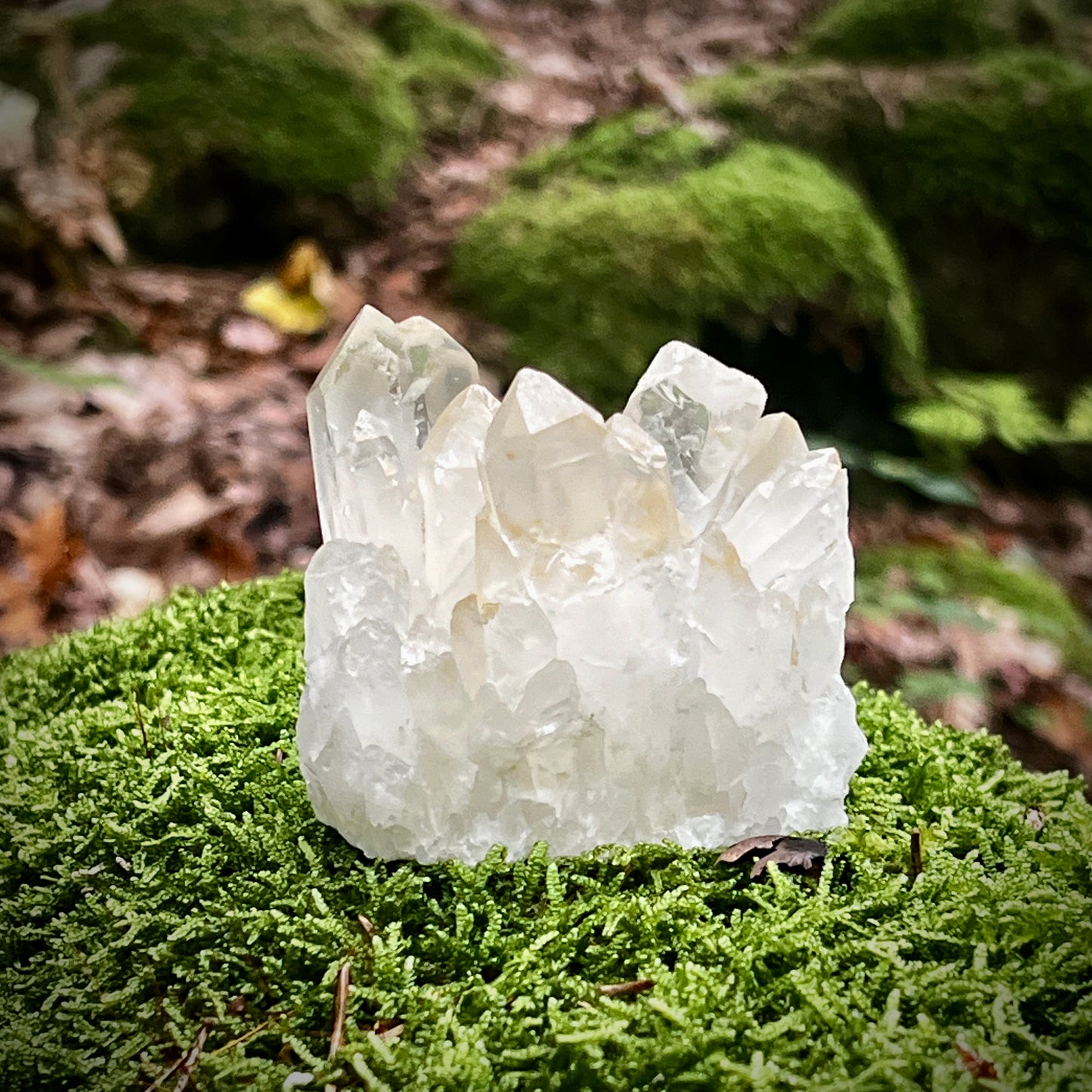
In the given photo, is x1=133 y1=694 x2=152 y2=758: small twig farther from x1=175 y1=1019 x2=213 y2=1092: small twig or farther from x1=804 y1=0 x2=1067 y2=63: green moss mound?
x1=804 y1=0 x2=1067 y2=63: green moss mound

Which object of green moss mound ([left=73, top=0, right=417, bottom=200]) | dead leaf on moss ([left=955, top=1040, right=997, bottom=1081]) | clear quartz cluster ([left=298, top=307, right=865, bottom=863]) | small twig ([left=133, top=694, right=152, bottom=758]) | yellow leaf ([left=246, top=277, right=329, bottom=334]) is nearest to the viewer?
dead leaf on moss ([left=955, top=1040, right=997, bottom=1081])

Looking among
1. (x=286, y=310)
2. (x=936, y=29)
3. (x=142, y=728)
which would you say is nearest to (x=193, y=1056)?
(x=142, y=728)

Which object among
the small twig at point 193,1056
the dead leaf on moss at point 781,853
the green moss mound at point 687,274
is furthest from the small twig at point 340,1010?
the green moss mound at point 687,274

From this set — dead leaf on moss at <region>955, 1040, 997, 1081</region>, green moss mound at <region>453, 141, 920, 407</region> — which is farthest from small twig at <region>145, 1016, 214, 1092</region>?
green moss mound at <region>453, 141, 920, 407</region>

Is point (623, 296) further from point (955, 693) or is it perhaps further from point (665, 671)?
point (665, 671)

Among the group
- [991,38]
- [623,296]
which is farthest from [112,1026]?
[991,38]

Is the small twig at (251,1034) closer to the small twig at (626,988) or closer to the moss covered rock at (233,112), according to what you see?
the small twig at (626,988)
